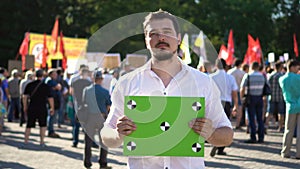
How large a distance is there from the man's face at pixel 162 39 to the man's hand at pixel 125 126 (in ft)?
1.49

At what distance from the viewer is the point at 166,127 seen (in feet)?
11.0

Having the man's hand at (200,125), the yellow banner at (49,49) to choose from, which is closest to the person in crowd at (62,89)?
the yellow banner at (49,49)

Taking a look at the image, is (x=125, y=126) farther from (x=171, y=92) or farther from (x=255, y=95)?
(x=255, y=95)

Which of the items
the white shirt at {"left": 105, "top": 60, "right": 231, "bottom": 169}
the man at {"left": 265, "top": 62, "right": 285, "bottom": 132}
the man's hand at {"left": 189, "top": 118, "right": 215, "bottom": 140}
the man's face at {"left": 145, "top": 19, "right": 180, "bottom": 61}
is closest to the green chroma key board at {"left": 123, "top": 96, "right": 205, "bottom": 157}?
the man's hand at {"left": 189, "top": 118, "right": 215, "bottom": 140}

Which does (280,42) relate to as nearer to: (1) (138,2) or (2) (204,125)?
(1) (138,2)

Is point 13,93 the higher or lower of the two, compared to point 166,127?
lower

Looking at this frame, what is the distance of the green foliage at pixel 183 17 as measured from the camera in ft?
150

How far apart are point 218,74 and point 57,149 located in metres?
4.29

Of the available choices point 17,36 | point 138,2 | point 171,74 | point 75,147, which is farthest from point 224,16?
point 171,74

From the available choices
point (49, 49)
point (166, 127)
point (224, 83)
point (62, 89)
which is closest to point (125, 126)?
point (166, 127)

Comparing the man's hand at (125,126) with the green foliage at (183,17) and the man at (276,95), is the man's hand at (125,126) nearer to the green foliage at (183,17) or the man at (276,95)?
the man at (276,95)

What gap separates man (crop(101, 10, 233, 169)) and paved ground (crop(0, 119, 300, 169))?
6.06 m

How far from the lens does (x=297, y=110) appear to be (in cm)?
1159

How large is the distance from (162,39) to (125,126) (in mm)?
577
